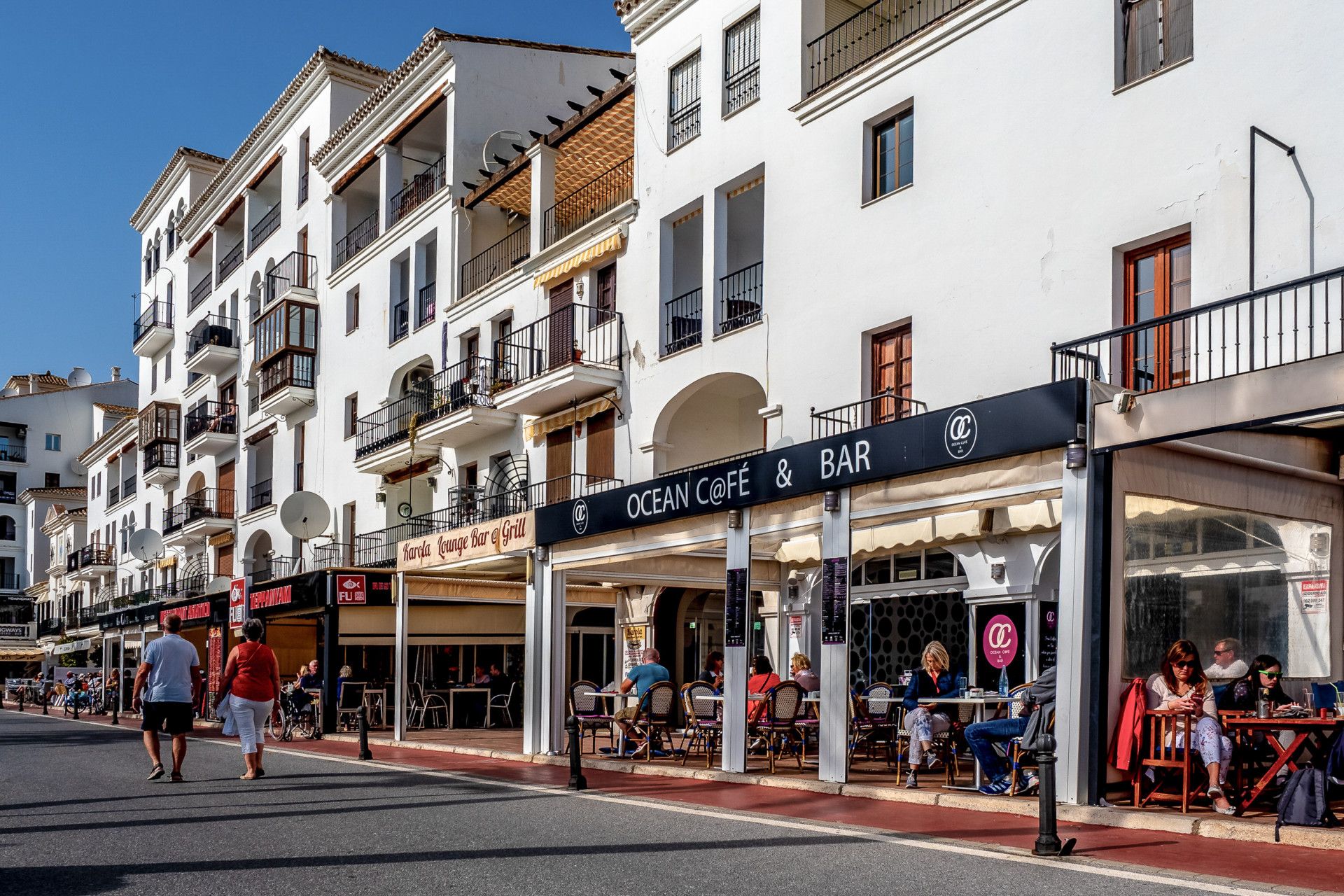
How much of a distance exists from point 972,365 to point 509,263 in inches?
569

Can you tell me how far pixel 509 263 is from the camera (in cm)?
2841

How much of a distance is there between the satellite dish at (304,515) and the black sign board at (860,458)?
1589 centimetres

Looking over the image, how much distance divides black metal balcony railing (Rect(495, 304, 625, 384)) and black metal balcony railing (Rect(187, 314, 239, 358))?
68.6 feet

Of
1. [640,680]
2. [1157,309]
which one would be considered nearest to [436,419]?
[640,680]

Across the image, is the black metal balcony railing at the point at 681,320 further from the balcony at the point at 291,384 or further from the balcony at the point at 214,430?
the balcony at the point at 214,430

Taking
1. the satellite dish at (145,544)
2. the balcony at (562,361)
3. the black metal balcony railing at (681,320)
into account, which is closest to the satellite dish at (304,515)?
the balcony at (562,361)

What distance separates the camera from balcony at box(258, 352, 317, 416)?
37.0m

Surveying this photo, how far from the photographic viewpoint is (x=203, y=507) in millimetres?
45469

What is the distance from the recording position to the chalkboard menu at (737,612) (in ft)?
48.4

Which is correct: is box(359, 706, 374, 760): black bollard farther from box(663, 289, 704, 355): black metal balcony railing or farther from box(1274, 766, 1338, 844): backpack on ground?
box(1274, 766, 1338, 844): backpack on ground

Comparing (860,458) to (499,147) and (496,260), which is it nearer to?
(496,260)

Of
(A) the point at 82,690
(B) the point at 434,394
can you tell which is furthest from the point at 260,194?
(B) the point at 434,394

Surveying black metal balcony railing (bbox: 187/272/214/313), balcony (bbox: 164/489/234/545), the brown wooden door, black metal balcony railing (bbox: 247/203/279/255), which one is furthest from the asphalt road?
black metal balcony railing (bbox: 187/272/214/313)

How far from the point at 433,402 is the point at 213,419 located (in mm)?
18660
